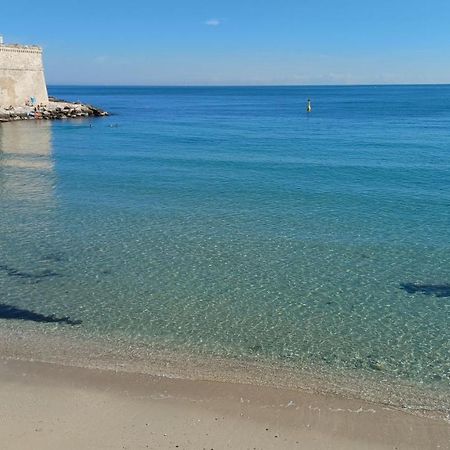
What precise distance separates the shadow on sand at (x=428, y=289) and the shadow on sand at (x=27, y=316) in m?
8.08

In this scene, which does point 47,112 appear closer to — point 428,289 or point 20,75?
point 20,75

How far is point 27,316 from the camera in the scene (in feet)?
39.4

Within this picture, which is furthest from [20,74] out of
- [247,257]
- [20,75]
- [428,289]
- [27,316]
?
[428,289]

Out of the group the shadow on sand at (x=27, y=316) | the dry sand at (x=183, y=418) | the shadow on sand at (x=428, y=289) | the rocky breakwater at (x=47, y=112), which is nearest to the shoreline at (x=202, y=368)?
the dry sand at (x=183, y=418)

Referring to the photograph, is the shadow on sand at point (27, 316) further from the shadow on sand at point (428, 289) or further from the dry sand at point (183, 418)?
the shadow on sand at point (428, 289)

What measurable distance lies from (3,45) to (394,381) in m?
66.4

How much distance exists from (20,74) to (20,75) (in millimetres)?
128

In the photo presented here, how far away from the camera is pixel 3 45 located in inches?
2504

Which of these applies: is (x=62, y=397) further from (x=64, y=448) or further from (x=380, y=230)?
(x=380, y=230)

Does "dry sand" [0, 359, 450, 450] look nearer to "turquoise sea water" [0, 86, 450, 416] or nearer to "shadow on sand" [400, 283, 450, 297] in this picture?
"turquoise sea water" [0, 86, 450, 416]

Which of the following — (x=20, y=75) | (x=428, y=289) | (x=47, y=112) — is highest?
(x=20, y=75)

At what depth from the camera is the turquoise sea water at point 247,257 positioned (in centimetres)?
1101

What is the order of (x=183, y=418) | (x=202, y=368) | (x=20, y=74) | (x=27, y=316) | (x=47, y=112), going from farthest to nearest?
1. (x=47, y=112)
2. (x=20, y=74)
3. (x=27, y=316)
4. (x=202, y=368)
5. (x=183, y=418)

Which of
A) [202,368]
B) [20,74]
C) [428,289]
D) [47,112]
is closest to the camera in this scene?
[202,368]
